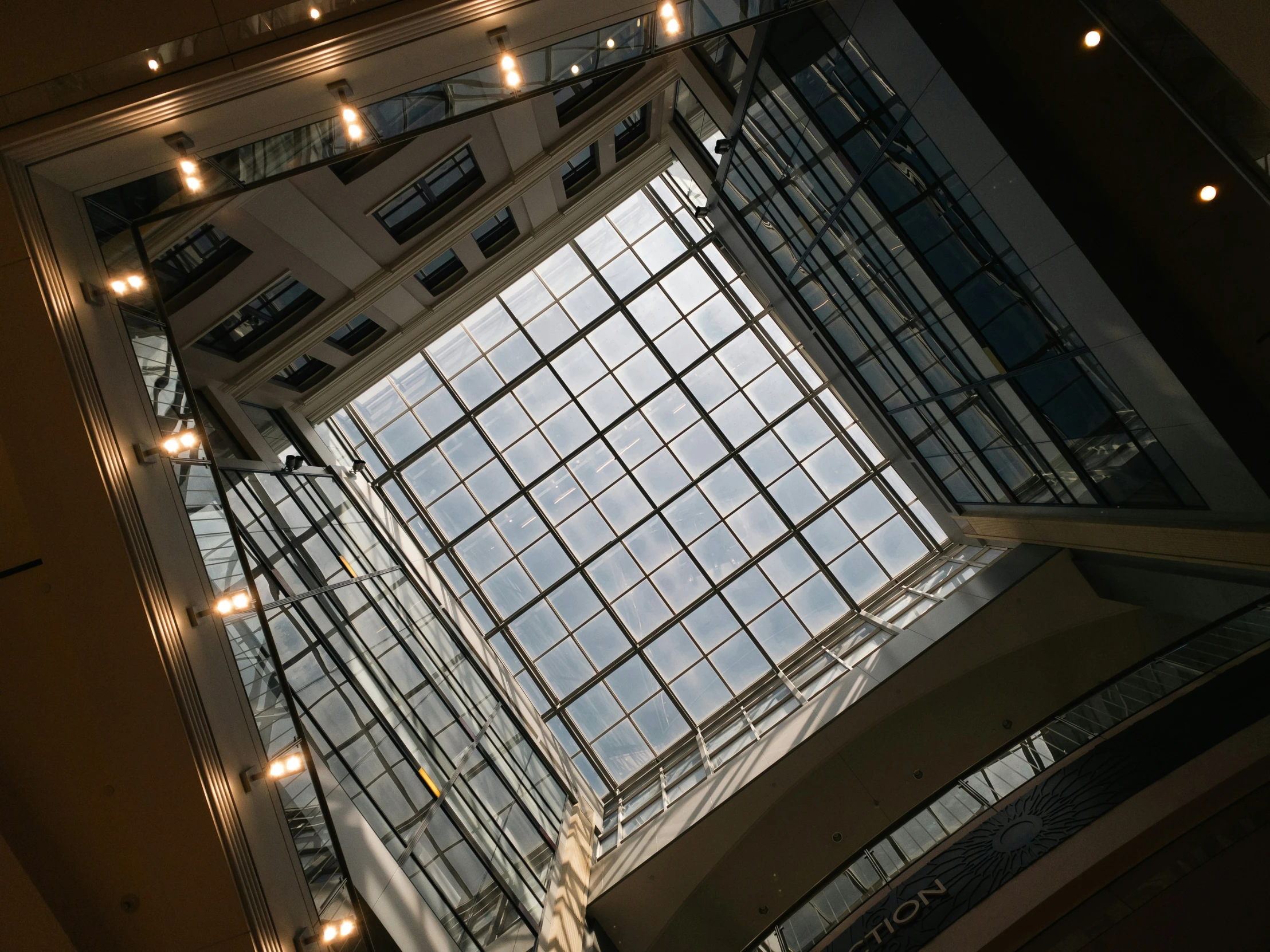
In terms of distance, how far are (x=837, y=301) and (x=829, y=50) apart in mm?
5041

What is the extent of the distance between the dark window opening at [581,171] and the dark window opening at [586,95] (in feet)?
3.69

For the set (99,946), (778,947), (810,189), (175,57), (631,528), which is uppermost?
(175,57)

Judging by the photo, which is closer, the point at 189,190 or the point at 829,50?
the point at 189,190

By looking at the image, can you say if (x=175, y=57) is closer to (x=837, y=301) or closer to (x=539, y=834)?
(x=837, y=301)

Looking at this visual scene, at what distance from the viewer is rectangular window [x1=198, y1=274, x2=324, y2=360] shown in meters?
10.1

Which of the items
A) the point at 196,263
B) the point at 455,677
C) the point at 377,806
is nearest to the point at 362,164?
the point at 196,263

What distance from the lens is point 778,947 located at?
9266 mm

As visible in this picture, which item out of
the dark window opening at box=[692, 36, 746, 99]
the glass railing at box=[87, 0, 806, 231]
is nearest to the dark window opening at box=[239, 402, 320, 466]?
the glass railing at box=[87, 0, 806, 231]

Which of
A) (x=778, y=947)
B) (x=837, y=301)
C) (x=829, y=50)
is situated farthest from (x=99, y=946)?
(x=837, y=301)

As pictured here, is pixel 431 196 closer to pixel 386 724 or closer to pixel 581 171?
pixel 581 171

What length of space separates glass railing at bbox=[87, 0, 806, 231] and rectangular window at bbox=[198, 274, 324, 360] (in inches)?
177

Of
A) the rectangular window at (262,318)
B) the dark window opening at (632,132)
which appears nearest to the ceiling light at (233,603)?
the rectangular window at (262,318)

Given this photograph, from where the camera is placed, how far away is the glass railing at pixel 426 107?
5402 millimetres

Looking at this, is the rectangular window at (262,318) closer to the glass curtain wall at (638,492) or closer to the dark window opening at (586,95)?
the dark window opening at (586,95)
